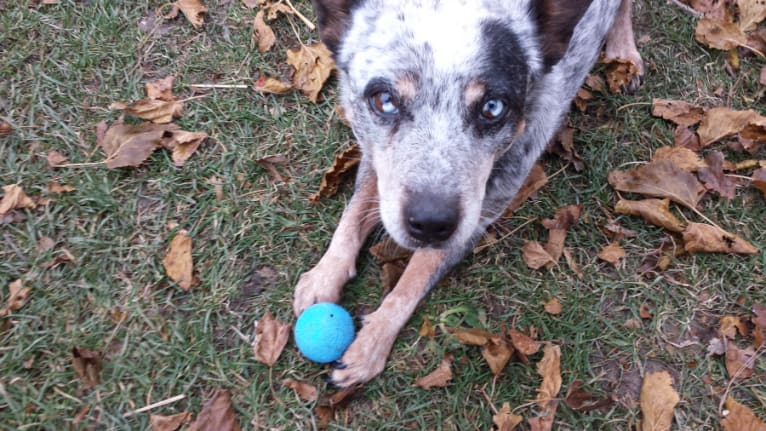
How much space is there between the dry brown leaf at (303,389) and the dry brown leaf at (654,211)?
183 cm

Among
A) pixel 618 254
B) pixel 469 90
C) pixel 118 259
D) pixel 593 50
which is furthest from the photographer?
pixel 593 50

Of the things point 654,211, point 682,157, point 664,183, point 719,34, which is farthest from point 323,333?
point 719,34

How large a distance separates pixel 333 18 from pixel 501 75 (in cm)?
84

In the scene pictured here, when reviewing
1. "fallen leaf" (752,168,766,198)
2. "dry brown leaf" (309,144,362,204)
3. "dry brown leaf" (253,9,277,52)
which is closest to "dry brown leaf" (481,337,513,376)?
"dry brown leaf" (309,144,362,204)

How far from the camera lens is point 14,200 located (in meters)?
2.81

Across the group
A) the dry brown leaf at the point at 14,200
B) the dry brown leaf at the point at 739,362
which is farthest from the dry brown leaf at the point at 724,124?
the dry brown leaf at the point at 14,200

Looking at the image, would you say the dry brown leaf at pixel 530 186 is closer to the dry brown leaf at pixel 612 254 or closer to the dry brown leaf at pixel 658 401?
the dry brown leaf at pixel 612 254

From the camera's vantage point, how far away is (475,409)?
2475 millimetres

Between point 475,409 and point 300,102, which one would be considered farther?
point 300,102

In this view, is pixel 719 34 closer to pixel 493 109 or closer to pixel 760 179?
pixel 760 179

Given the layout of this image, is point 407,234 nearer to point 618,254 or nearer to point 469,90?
point 469,90

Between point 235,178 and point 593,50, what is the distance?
2082 millimetres

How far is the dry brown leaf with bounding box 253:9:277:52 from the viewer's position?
350 cm

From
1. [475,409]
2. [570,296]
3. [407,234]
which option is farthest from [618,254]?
[407,234]
